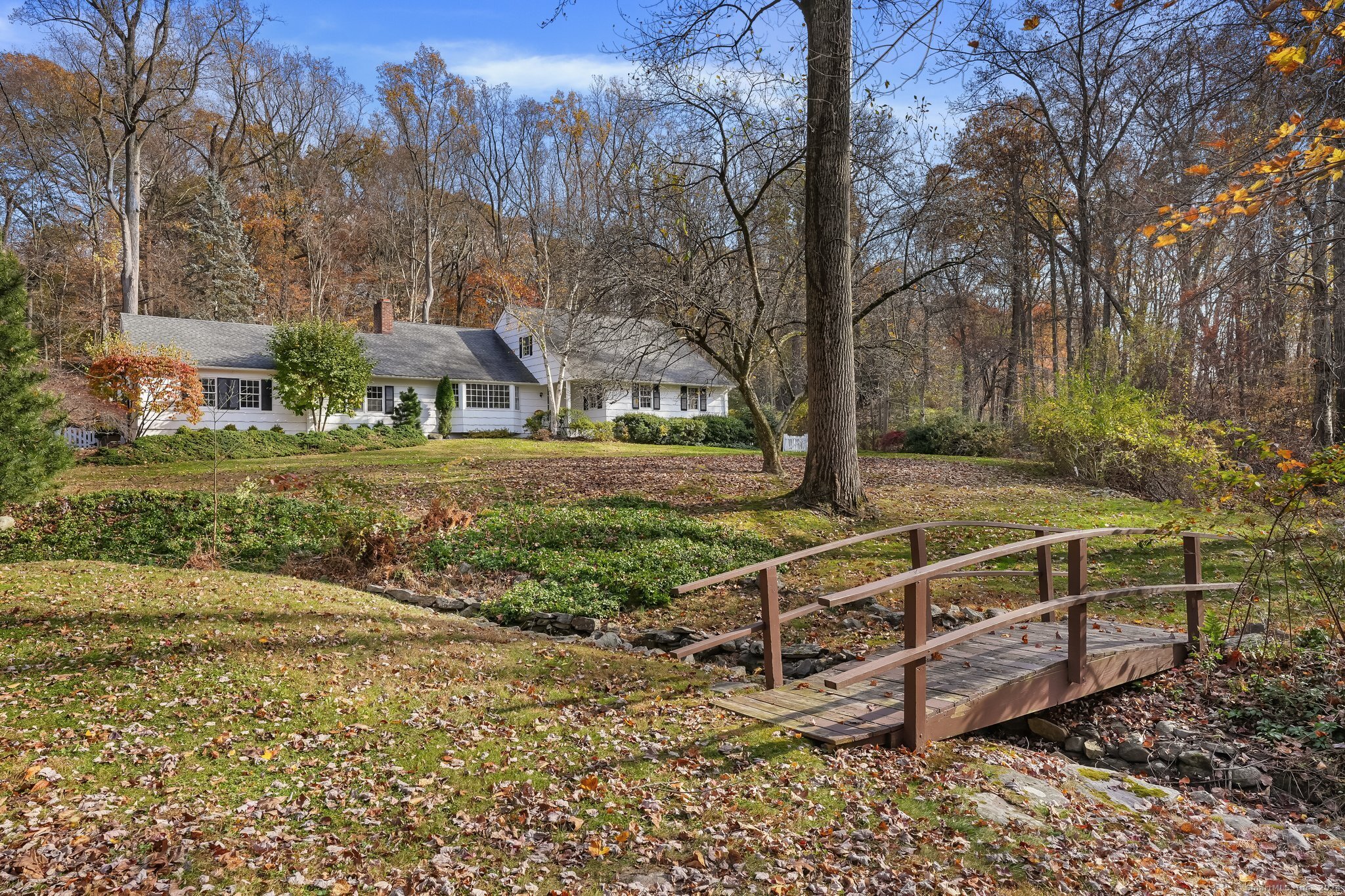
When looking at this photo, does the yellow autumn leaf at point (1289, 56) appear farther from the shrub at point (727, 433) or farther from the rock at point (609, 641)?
the shrub at point (727, 433)

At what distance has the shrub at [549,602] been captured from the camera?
8742 millimetres

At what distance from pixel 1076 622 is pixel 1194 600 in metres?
2.14

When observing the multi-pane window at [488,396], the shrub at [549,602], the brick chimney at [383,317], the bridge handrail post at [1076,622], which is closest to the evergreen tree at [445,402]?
the multi-pane window at [488,396]

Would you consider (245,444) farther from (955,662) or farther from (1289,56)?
(1289,56)

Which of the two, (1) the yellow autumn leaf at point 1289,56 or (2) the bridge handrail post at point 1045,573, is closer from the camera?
(1) the yellow autumn leaf at point 1289,56

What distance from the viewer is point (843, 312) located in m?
11.8

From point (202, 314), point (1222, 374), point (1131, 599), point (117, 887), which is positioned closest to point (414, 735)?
point (117, 887)

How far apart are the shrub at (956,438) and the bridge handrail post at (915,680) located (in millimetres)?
23392

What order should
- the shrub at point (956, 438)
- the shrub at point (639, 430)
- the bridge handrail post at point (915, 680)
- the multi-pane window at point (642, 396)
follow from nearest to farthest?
the bridge handrail post at point (915, 680), the shrub at point (956, 438), the shrub at point (639, 430), the multi-pane window at point (642, 396)

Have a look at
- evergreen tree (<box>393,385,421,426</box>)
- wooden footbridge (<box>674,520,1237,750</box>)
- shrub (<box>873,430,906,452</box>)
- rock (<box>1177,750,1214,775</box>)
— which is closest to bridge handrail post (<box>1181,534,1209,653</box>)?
wooden footbridge (<box>674,520,1237,750</box>)

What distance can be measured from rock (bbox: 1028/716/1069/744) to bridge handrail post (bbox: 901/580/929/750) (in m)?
1.87

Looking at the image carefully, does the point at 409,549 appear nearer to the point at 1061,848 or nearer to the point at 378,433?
the point at 1061,848

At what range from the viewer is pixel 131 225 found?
28047 millimetres

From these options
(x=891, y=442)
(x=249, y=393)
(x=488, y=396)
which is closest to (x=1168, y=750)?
(x=891, y=442)
